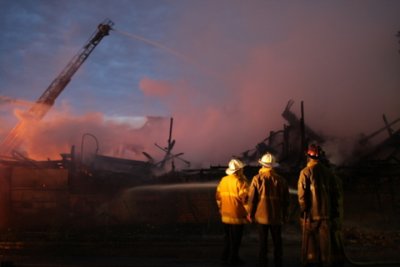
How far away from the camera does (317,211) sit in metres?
5.63

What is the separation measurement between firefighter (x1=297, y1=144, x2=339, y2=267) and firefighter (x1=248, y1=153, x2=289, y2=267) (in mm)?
678

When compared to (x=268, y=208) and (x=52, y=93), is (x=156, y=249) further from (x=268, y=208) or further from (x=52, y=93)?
(x=52, y=93)

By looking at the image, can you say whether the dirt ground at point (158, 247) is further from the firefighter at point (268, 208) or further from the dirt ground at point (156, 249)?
the firefighter at point (268, 208)

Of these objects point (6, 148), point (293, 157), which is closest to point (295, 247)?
point (293, 157)

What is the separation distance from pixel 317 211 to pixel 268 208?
93cm

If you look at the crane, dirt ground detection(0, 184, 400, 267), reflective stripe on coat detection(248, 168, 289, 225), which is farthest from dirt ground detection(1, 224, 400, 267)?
the crane

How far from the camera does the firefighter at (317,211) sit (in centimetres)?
559

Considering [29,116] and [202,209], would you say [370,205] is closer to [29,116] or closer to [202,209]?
[202,209]

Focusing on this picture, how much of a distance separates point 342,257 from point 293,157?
43.7 feet

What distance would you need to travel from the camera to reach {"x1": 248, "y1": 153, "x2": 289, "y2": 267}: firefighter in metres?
6.38

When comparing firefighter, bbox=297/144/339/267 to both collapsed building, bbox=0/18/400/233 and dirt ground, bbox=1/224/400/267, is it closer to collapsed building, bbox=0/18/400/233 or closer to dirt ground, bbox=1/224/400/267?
dirt ground, bbox=1/224/400/267

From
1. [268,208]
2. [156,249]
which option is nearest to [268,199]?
[268,208]

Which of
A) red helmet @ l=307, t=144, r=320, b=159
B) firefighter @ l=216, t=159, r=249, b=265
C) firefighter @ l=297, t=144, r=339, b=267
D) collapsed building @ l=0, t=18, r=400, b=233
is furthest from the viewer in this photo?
collapsed building @ l=0, t=18, r=400, b=233

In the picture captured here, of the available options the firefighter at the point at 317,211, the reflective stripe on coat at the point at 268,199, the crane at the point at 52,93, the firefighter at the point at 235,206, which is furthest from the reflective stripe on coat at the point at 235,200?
the crane at the point at 52,93
